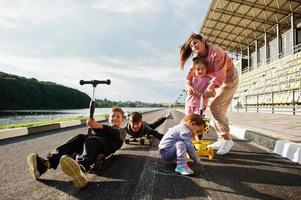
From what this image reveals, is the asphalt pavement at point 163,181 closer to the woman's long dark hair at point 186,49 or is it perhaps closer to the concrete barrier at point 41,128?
the woman's long dark hair at point 186,49

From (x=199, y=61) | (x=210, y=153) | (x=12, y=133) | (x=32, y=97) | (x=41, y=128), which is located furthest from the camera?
(x=32, y=97)

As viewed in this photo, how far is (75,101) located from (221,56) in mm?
133365

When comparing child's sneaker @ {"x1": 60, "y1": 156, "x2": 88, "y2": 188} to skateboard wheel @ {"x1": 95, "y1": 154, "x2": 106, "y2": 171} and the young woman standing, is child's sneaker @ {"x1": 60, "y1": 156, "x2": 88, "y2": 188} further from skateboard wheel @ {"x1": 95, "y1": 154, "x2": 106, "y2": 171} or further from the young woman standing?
the young woman standing

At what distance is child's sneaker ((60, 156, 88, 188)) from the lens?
8.73 feet

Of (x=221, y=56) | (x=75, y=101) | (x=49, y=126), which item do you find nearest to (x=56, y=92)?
(x=75, y=101)

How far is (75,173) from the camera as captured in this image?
2.71 metres

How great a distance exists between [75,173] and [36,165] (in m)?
0.60

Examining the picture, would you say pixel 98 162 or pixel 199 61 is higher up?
pixel 199 61

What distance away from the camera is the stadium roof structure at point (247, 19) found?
87.0 ft

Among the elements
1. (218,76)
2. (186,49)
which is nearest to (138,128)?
(186,49)

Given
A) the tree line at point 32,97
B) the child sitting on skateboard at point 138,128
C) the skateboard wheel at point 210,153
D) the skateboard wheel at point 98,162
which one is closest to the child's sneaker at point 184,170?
the skateboard wheel at point 98,162

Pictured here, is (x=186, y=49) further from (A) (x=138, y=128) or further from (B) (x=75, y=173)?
(B) (x=75, y=173)

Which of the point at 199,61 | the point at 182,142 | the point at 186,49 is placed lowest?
the point at 182,142

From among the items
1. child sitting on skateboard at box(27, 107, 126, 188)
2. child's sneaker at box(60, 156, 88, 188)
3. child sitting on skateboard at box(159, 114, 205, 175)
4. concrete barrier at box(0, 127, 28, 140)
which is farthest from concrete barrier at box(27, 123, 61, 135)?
child's sneaker at box(60, 156, 88, 188)
